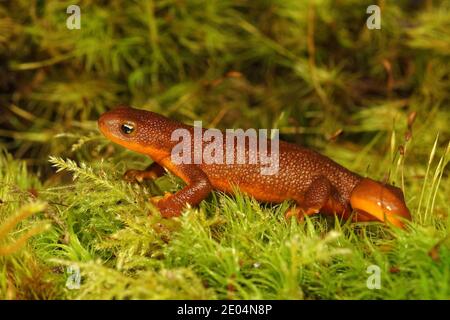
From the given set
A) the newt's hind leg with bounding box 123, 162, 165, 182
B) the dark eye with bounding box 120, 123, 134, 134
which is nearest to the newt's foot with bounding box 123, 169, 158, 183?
the newt's hind leg with bounding box 123, 162, 165, 182

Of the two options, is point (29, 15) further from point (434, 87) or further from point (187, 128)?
point (434, 87)

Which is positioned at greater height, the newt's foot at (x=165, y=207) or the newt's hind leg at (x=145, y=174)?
the newt's hind leg at (x=145, y=174)

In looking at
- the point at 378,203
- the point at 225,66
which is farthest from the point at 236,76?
the point at 378,203

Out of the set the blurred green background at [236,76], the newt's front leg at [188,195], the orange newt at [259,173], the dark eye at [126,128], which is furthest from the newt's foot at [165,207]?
the blurred green background at [236,76]

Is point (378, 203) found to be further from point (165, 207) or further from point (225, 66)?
point (225, 66)

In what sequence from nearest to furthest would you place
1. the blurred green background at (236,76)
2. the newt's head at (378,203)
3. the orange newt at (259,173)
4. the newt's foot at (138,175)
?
the newt's head at (378,203) → the orange newt at (259,173) → the newt's foot at (138,175) → the blurred green background at (236,76)

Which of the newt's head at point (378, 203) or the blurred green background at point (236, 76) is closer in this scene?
the newt's head at point (378, 203)

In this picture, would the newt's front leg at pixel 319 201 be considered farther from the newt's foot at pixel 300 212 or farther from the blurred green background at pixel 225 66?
the blurred green background at pixel 225 66

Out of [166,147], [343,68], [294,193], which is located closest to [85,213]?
[166,147]
